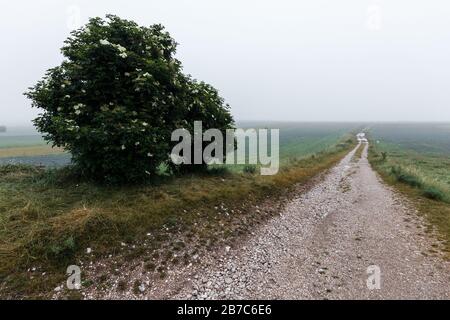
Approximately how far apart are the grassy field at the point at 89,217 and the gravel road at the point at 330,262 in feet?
4.34

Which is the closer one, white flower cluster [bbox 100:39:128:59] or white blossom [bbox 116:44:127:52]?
white flower cluster [bbox 100:39:128:59]

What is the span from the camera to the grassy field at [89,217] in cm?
749

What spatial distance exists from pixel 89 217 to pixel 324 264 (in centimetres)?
758

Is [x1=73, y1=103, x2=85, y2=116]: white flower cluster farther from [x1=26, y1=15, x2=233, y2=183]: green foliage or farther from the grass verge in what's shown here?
the grass verge

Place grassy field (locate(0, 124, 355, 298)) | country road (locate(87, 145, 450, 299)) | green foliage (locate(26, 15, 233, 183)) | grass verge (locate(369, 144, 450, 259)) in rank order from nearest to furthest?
country road (locate(87, 145, 450, 299)) → grassy field (locate(0, 124, 355, 298)) → green foliage (locate(26, 15, 233, 183)) → grass verge (locate(369, 144, 450, 259))

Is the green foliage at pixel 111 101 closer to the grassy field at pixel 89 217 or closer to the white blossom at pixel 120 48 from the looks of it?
the white blossom at pixel 120 48

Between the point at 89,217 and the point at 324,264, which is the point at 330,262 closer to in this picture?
the point at 324,264

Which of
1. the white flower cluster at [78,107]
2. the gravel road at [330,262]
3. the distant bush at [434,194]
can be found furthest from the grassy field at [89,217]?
the distant bush at [434,194]

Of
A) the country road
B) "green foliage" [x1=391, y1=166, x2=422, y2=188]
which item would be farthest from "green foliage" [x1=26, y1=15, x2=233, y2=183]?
"green foliage" [x1=391, y1=166, x2=422, y2=188]

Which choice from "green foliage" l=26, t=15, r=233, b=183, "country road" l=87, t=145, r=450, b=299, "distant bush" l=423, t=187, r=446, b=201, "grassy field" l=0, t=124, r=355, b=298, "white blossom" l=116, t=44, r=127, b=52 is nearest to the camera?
"country road" l=87, t=145, r=450, b=299

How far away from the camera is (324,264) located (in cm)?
871

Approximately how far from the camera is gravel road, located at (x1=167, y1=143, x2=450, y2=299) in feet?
23.8

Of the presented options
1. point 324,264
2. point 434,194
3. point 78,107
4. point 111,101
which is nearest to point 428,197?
point 434,194

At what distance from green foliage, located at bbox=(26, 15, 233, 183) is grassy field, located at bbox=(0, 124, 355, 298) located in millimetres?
1349
